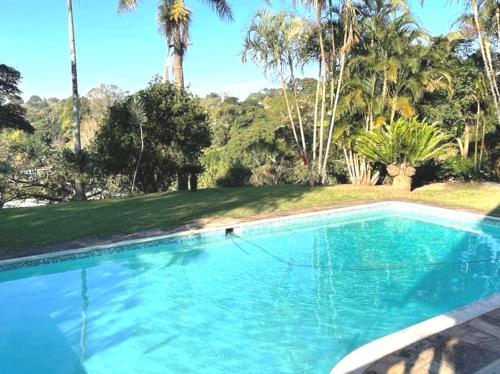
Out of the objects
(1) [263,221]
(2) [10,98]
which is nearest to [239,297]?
(1) [263,221]

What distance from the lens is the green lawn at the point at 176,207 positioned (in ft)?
27.9

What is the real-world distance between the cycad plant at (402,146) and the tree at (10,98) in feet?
43.5

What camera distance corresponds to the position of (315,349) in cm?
438

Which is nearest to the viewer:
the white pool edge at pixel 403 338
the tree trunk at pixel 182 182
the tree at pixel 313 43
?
the white pool edge at pixel 403 338

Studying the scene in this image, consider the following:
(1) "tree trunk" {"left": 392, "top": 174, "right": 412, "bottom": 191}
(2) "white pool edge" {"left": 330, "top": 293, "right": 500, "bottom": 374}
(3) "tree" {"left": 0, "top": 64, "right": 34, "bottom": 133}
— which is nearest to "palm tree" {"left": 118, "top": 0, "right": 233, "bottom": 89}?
(3) "tree" {"left": 0, "top": 64, "right": 34, "bottom": 133}

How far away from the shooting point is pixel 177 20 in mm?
15188

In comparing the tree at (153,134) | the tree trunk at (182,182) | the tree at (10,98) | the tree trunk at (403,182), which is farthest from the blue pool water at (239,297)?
the tree at (10,98)

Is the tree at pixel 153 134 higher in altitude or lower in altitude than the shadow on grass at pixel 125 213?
higher

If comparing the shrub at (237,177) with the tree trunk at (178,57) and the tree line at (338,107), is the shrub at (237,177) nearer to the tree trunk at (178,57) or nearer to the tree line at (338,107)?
the tree line at (338,107)

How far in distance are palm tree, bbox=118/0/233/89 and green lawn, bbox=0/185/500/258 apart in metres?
5.16

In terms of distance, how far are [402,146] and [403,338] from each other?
31.6ft

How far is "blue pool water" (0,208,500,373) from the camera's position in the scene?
441 cm

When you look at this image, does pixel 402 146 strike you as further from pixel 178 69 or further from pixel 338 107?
pixel 178 69

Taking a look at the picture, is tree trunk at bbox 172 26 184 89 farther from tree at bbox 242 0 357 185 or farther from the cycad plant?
the cycad plant
